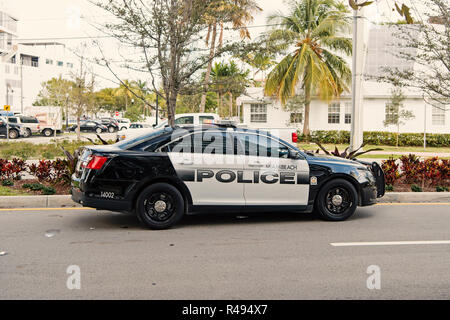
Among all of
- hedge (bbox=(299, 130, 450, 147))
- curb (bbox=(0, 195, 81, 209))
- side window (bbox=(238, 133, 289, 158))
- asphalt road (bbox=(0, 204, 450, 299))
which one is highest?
hedge (bbox=(299, 130, 450, 147))

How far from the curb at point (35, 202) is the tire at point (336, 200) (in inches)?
176

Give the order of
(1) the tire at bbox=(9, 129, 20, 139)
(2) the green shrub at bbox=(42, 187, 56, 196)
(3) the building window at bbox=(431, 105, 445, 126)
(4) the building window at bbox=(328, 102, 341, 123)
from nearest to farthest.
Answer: (2) the green shrub at bbox=(42, 187, 56, 196), (3) the building window at bbox=(431, 105, 445, 126), (4) the building window at bbox=(328, 102, 341, 123), (1) the tire at bbox=(9, 129, 20, 139)

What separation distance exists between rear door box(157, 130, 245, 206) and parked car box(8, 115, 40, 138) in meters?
33.2

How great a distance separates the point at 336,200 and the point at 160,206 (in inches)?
113

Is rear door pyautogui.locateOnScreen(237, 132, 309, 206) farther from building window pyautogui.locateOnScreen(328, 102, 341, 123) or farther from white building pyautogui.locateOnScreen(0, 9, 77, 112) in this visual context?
white building pyautogui.locateOnScreen(0, 9, 77, 112)

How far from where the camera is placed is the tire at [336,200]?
7.37m

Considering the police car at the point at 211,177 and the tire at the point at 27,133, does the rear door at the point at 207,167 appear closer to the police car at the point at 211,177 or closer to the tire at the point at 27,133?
the police car at the point at 211,177

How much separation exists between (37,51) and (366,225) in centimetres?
7824

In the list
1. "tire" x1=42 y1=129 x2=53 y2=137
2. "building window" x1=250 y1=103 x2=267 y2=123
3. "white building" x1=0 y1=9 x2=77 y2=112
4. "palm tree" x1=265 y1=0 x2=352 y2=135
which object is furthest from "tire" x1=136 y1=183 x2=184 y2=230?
"white building" x1=0 y1=9 x2=77 y2=112

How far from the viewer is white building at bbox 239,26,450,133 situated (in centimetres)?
2883

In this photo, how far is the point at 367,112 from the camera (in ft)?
96.9

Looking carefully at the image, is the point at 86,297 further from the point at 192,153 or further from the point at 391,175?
the point at 391,175

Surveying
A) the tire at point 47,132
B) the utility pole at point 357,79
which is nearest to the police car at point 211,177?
the utility pole at point 357,79

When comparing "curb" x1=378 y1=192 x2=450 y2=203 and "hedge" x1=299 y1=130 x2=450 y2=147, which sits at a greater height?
"hedge" x1=299 y1=130 x2=450 y2=147
